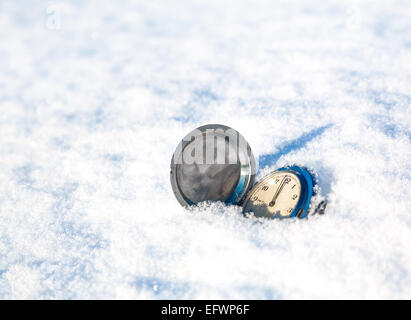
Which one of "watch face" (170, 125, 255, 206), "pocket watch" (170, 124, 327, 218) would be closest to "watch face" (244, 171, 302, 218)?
"pocket watch" (170, 124, 327, 218)

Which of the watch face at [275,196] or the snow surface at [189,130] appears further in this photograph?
the watch face at [275,196]

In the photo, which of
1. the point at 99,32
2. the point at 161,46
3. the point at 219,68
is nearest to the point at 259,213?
the point at 219,68

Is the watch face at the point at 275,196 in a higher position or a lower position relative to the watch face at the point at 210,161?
lower

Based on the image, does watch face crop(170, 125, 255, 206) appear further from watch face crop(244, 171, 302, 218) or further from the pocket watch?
watch face crop(244, 171, 302, 218)

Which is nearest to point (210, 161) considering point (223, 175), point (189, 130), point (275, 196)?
point (223, 175)

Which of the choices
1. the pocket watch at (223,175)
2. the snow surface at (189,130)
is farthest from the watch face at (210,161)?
the snow surface at (189,130)

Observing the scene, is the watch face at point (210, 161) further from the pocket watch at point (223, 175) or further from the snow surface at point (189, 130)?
the snow surface at point (189, 130)
